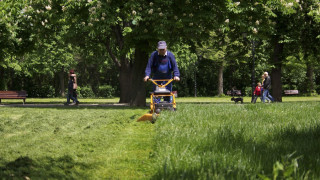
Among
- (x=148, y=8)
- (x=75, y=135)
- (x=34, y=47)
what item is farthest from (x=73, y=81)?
(x=75, y=135)

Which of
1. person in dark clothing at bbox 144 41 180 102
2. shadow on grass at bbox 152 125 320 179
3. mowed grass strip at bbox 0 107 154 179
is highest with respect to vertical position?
person in dark clothing at bbox 144 41 180 102

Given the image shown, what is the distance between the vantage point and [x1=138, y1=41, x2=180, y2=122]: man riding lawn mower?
8383 mm

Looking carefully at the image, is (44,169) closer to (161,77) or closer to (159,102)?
(159,102)

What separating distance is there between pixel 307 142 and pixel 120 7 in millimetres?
11774

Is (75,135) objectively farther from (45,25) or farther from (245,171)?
(45,25)

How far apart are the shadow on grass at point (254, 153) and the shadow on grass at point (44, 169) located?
1.12 metres

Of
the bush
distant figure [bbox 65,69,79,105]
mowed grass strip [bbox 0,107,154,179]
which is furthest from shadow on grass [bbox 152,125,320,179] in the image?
the bush

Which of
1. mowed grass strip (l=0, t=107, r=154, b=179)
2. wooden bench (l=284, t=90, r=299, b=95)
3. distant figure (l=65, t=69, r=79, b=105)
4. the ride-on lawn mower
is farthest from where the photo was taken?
wooden bench (l=284, t=90, r=299, b=95)

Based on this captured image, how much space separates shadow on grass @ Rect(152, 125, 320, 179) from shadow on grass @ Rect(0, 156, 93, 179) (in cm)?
112

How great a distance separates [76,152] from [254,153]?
8.25 feet

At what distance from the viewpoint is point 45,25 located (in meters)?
16.4

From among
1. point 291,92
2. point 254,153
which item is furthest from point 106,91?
point 254,153

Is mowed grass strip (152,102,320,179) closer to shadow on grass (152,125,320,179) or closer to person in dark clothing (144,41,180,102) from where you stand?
shadow on grass (152,125,320,179)

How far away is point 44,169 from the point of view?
381 cm
